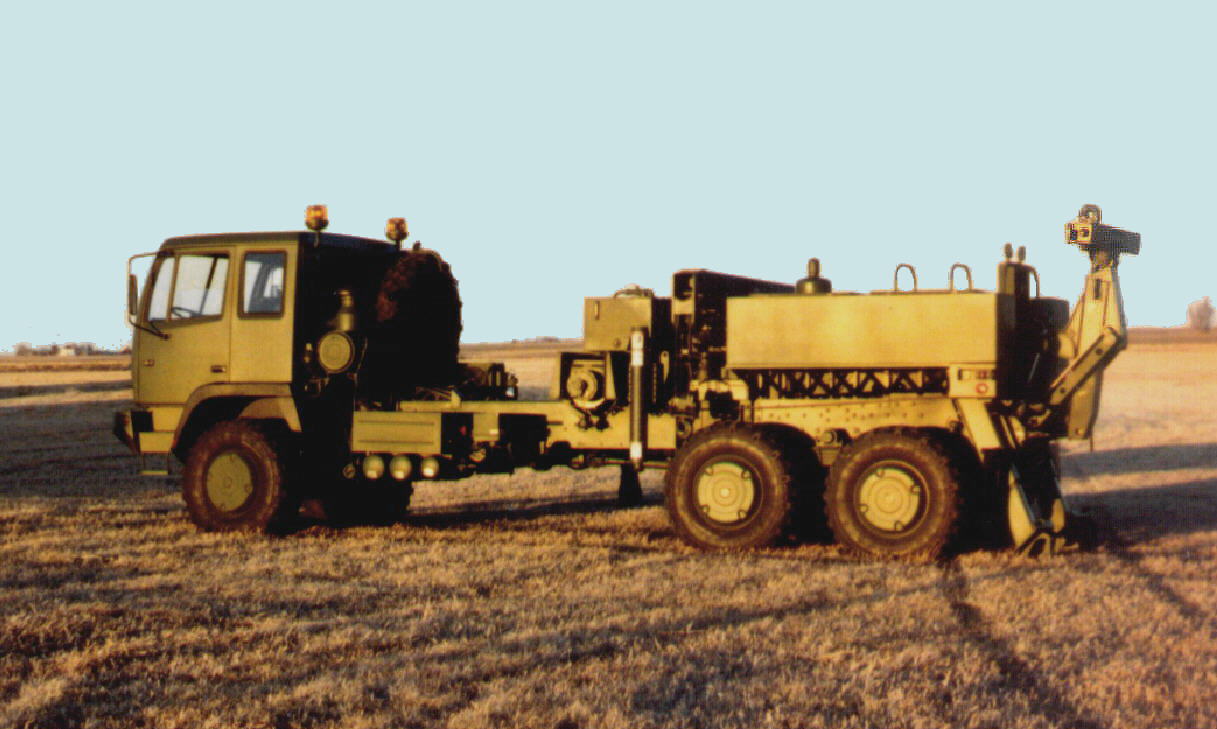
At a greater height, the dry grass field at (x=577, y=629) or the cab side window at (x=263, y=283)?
the cab side window at (x=263, y=283)

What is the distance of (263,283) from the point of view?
42.5ft

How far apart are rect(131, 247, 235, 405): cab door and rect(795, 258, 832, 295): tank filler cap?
5.89 metres

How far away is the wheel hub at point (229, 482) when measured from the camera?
12883 millimetres

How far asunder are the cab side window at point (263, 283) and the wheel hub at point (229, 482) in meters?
1.56

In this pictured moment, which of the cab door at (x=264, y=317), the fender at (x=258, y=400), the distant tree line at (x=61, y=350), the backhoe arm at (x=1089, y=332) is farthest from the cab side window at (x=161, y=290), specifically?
the distant tree line at (x=61, y=350)

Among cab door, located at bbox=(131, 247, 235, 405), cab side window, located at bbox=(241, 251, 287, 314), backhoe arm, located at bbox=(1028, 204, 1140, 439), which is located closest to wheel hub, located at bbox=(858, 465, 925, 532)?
backhoe arm, located at bbox=(1028, 204, 1140, 439)

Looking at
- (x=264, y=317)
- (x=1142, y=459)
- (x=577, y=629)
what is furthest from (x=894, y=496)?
(x=1142, y=459)

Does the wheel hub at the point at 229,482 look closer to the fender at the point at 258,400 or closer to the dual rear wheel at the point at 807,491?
the fender at the point at 258,400

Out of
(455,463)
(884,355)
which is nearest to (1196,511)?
(884,355)

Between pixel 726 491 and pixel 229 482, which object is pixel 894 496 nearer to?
pixel 726 491

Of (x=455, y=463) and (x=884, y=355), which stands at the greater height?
(x=884, y=355)

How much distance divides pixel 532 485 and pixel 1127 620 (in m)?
10.6

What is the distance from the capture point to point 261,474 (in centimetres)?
1279

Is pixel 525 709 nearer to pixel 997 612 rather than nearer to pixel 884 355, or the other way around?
pixel 997 612
